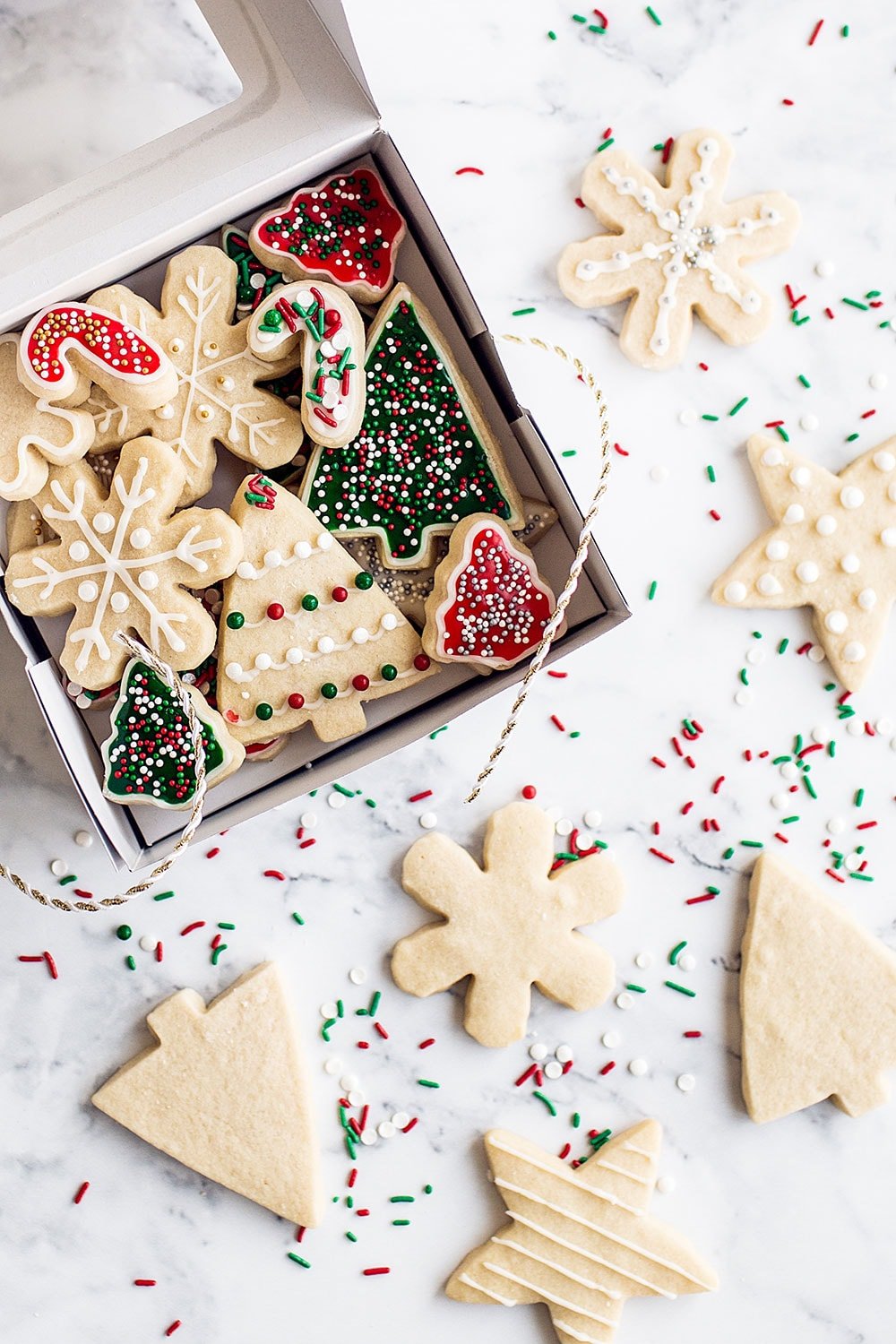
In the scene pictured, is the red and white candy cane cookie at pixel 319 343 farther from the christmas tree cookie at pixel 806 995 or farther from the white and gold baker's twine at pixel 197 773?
the christmas tree cookie at pixel 806 995

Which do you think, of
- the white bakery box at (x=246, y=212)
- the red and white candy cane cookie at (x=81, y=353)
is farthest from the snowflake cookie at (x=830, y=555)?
the red and white candy cane cookie at (x=81, y=353)

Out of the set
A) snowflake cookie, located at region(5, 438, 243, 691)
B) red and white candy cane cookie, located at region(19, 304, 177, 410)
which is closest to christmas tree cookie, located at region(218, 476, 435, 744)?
snowflake cookie, located at region(5, 438, 243, 691)

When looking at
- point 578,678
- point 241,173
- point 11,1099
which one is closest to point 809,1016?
point 578,678

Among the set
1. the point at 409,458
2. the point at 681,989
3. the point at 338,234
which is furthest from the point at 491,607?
the point at 681,989

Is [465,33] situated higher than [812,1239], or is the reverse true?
[465,33]

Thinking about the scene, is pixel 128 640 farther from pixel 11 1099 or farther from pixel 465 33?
pixel 465 33
